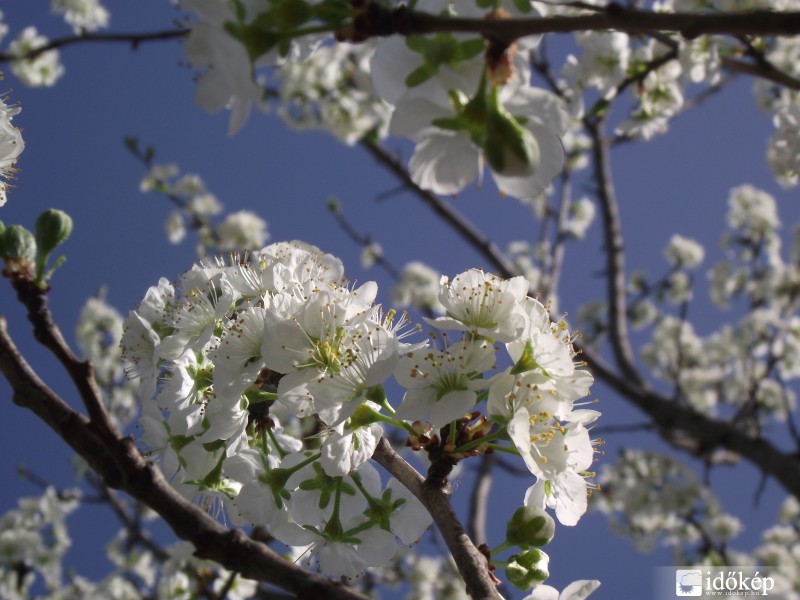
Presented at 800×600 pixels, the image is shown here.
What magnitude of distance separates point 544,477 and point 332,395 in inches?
17.5

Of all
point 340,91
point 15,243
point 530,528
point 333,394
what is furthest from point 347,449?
point 340,91

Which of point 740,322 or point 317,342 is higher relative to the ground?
point 317,342

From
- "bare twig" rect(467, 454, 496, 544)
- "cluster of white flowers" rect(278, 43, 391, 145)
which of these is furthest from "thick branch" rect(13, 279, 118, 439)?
"cluster of white flowers" rect(278, 43, 391, 145)

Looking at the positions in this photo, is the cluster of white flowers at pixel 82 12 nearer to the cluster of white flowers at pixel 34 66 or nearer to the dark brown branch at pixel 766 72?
the cluster of white flowers at pixel 34 66

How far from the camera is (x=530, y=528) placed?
1.38 meters

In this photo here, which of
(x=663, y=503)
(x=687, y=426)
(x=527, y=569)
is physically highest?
(x=527, y=569)

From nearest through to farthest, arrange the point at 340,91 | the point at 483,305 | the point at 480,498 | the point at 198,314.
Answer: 1. the point at 483,305
2. the point at 198,314
3. the point at 480,498
4. the point at 340,91

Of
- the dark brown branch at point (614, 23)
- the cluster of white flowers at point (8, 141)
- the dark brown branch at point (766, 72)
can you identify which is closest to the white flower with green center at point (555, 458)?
the dark brown branch at point (614, 23)

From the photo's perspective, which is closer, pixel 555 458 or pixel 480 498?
pixel 555 458

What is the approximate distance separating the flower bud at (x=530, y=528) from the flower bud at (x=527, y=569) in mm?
21

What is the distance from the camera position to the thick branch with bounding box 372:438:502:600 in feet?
3.67

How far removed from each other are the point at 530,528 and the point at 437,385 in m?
0.35

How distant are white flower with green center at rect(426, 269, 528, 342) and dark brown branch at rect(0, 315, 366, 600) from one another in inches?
23.9

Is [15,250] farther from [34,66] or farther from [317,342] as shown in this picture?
[34,66]
